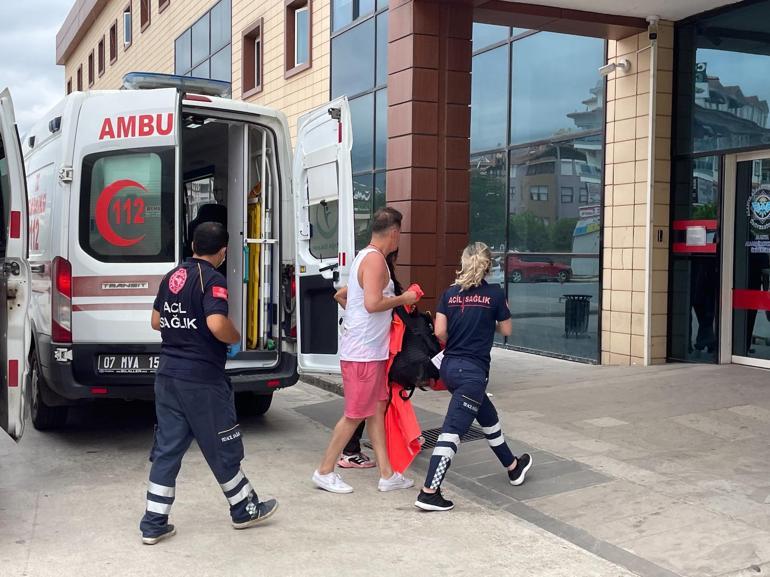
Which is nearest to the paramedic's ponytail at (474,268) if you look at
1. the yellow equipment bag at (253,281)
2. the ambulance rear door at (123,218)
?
the ambulance rear door at (123,218)

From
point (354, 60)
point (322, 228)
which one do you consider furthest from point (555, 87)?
point (322, 228)

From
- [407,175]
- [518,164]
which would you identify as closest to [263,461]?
[407,175]

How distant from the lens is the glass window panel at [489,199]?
12.2 metres

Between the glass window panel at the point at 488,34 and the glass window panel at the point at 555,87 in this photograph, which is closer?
the glass window panel at the point at 555,87

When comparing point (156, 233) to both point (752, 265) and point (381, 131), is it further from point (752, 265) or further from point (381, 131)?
point (381, 131)

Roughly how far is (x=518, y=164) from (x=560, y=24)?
2.60m

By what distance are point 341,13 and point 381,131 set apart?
278 cm

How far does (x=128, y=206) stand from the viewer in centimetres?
638

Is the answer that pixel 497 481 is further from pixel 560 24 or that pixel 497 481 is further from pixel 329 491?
pixel 560 24

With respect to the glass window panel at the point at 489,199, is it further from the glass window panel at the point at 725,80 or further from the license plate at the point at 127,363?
the license plate at the point at 127,363

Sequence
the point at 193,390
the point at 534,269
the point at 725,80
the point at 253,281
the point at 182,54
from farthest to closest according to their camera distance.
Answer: the point at 182,54 → the point at 534,269 → the point at 725,80 → the point at 253,281 → the point at 193,390

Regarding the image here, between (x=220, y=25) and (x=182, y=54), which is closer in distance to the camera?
(x=220, y=25)

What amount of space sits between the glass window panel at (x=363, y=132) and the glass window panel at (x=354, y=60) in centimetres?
21

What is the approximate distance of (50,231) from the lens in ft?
21.0
